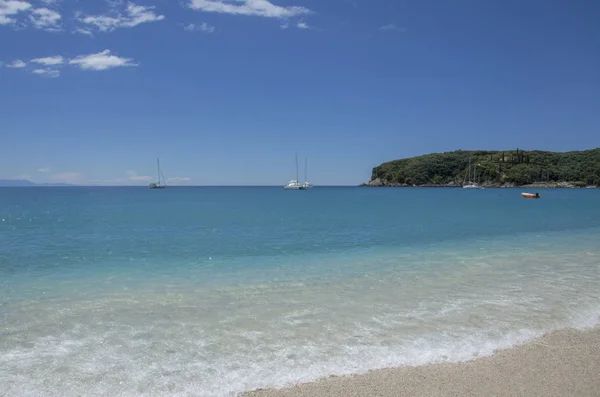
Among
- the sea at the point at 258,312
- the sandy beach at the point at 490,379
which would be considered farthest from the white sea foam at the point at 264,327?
the sandy beach at the point at 490,379

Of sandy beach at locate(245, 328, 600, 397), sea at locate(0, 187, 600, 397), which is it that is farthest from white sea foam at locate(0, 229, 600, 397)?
sandy beach at locate(245, 328, 600, 397)

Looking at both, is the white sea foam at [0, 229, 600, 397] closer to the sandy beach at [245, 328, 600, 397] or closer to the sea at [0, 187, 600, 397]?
the sea at [0, 187, 600, 397]

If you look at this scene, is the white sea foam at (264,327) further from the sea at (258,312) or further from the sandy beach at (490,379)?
the sandy beach at (490,379)

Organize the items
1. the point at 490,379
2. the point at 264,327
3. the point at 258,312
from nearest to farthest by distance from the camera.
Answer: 1. the point at 490,379
2. the point at 264,327
3. the point at 258,312

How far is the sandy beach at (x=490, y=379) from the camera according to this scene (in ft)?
18.8

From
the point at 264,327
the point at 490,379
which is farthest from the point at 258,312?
the point at 490,379

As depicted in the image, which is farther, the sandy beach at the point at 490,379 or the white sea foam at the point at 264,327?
the white sea foam at the point at 264,327

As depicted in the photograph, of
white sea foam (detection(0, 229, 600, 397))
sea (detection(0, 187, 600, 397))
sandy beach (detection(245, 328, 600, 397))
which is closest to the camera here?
sandy beach (detection(245, 328, 600, 397))

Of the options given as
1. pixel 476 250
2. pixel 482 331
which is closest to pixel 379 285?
pixel 482 331

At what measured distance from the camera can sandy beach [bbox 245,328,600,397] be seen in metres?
5.72

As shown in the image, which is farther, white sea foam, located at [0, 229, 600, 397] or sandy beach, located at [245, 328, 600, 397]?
white sea foam, located at [0, 229, 600, 397]

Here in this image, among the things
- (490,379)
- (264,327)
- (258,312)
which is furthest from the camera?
(258,312)

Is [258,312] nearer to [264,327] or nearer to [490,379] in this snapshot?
[264,327]

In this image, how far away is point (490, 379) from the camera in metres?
6.12
